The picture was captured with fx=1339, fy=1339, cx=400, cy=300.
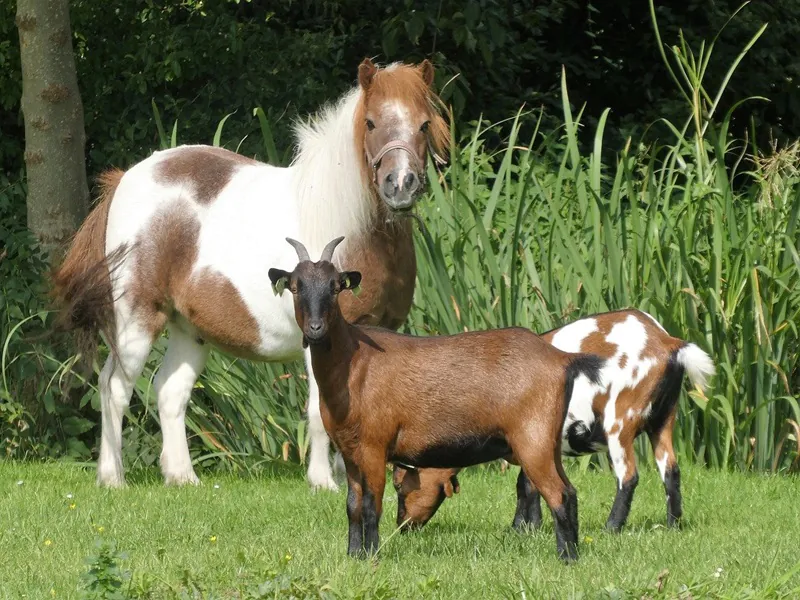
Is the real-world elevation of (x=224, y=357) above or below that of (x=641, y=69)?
below

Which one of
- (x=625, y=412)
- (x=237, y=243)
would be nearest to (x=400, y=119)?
(x=237, y=243)

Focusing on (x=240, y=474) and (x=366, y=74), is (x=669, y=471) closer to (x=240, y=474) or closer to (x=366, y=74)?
(x=366, y=74)

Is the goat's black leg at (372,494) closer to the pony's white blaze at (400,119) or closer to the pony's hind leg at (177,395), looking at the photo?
the pony's white blaze at (400,119)

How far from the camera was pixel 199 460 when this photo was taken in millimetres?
8242

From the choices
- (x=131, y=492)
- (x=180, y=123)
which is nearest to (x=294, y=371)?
(x=131, y=492)

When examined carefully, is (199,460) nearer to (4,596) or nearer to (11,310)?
(11,310)

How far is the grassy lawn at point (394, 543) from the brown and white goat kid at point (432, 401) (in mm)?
280

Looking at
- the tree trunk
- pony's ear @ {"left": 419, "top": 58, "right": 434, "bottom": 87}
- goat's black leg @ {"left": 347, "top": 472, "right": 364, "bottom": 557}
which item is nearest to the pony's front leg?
pony's ear @ {"left": 419, "top": 58, "right": 434, "bottom": 87}

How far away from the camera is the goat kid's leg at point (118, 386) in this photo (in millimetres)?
7551

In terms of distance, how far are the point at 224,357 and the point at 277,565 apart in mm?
3651

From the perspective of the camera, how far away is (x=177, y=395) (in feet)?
25.5

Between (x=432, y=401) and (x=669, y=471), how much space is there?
1.34m

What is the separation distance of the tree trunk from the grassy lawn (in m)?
2.18

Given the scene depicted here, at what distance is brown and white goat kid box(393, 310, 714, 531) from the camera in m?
5.65
